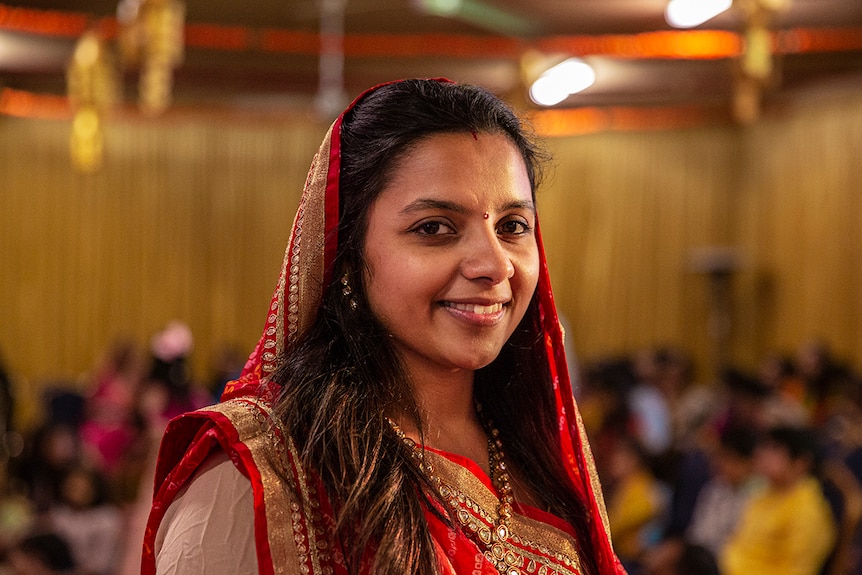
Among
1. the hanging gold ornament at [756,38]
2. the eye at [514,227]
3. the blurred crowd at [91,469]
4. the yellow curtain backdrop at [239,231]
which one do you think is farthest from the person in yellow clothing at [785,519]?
the yellow curtain backdrop at [239,231]

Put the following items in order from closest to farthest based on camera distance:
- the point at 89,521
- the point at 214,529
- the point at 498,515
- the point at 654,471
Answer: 1. the point at 214,529
2. the point at 498,515
3. the point at 89,521
4. the point at 654,471

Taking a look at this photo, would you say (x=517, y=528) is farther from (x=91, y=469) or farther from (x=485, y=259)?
(x=91, y=469)

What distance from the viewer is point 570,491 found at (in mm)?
1399

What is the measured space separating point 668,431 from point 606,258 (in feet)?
11.0

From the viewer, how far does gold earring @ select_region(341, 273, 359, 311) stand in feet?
4.00

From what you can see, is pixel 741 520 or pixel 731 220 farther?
pixel 731 220

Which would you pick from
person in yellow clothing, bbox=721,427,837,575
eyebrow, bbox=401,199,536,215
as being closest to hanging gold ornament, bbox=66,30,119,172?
person in yellow clothing, bbox=721,427,837,575

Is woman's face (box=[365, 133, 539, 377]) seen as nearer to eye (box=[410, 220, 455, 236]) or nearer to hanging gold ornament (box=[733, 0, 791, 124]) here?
eye (box=[410, 220, 455, 236])

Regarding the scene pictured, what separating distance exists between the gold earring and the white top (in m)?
0.21

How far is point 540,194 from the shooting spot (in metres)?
9.20

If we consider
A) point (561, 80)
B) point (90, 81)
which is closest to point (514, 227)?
point (90, 81)

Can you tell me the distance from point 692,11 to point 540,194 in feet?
7.50

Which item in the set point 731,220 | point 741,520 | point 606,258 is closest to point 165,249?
point 606,258

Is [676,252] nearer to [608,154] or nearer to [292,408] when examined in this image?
[608,154]
